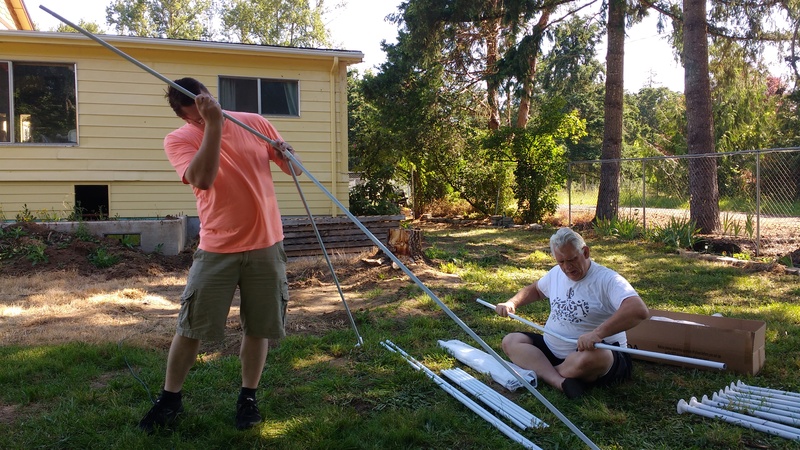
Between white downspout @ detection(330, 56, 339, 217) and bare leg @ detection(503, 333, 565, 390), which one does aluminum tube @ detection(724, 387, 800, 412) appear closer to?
bare leg @ detection(503, 333, 565, 390)

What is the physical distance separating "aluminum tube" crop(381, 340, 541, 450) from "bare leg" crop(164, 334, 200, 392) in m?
1.44

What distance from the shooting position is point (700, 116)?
10891 mm

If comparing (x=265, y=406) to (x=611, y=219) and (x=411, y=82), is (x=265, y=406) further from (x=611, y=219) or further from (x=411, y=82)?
(x=411, y=82)

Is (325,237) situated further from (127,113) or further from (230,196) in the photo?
(230,196)

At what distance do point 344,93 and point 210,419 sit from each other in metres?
7.72

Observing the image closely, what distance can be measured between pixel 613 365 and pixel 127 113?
843 cm

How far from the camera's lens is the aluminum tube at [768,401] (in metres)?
3.03

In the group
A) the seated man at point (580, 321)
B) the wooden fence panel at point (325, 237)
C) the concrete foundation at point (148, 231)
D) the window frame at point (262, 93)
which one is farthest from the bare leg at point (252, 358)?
the window frame at point (262, 93)

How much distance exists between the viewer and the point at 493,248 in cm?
1028

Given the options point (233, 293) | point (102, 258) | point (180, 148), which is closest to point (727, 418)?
point (233, 293)

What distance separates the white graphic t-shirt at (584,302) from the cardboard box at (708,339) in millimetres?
592

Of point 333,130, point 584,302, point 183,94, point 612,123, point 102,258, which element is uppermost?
point 612,123

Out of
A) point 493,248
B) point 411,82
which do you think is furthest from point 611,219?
point 411,82

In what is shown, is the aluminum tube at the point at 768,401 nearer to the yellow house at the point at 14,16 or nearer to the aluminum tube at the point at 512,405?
the aluminum tube at the point at 512,405
